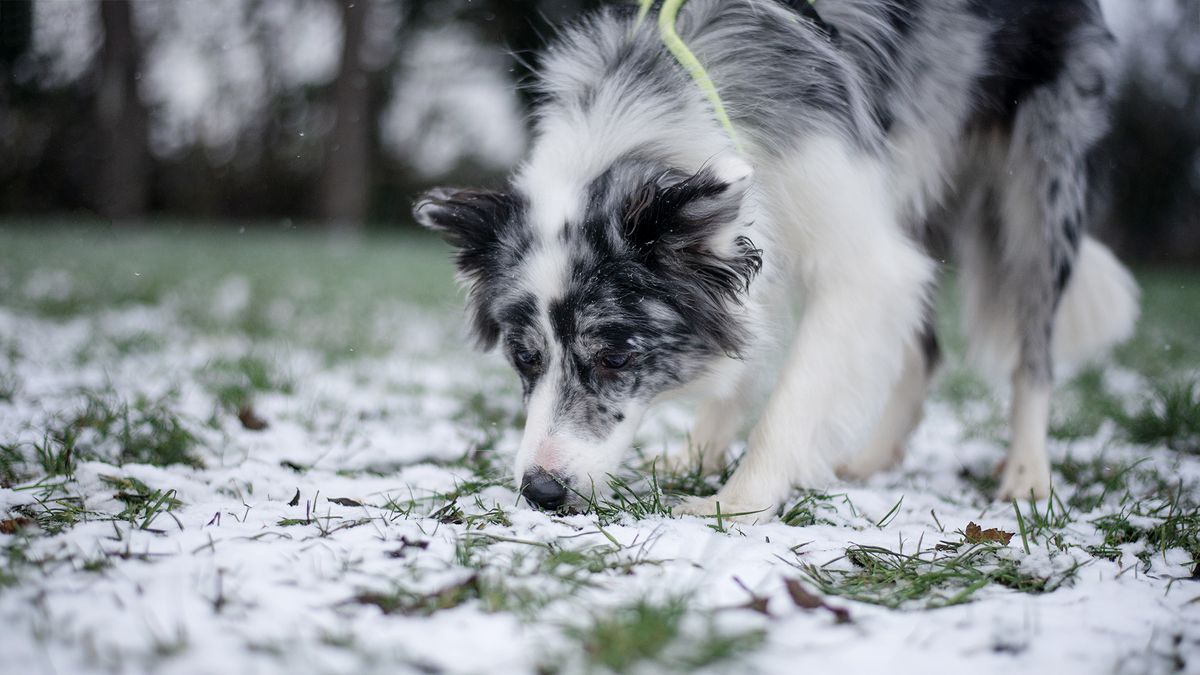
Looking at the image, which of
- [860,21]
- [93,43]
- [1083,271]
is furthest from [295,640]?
[93,43]

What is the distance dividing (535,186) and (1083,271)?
109 inches

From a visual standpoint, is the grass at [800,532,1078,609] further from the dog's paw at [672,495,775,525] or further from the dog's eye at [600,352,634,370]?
the dog's eye at [600,352,634,370]

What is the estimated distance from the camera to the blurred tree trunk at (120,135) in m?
15.0

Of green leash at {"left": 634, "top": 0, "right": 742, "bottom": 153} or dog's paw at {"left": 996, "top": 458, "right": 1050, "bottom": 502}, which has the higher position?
green leash at {"left": 634, "top": 0, "right": 742, "bottom": 153}

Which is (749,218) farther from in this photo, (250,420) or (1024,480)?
(250,420)

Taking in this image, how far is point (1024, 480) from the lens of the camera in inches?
129

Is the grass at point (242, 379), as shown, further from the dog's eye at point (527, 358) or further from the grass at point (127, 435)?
the dog's eye at point (527, 358)

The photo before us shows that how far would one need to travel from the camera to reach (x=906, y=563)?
2.11 metres

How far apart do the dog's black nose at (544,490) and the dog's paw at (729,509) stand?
402 millimetres

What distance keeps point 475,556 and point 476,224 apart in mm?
1246

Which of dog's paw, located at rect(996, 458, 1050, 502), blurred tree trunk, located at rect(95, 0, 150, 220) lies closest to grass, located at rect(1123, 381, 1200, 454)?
dog's paw, located at rect(996, 458, 1050, 502)

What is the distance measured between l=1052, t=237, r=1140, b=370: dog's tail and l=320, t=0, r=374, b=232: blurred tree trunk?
15.0 m

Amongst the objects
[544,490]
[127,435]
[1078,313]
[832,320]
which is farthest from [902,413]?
[127,435]

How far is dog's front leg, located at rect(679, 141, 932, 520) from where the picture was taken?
2771 millimetres
